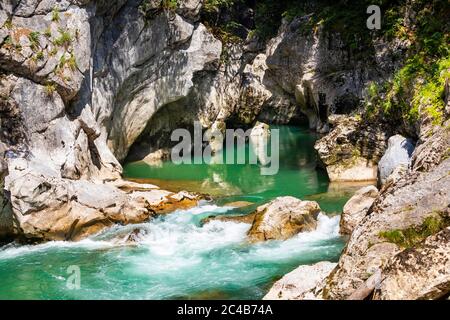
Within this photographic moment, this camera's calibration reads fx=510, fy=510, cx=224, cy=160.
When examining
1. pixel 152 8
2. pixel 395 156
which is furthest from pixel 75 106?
pixel 395 156

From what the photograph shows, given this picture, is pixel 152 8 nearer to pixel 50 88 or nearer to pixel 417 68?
pixel 50 88

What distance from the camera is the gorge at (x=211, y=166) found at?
773cm

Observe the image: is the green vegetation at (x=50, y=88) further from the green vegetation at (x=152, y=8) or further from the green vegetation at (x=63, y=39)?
the green vegetation at (x=152, y=8)

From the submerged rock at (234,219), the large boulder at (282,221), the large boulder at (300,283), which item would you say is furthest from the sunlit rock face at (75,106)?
the large boulder at (300,283)

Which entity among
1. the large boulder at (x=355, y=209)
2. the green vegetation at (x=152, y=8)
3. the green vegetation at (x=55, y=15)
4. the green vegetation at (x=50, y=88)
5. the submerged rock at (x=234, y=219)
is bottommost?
the submerged rock at (x=234, y=219)

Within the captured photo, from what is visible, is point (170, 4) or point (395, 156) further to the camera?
point (170, 4)

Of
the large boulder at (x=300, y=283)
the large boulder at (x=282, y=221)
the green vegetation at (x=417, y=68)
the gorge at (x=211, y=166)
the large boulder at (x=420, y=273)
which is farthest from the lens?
the green vegetation at (x=417, y=68)

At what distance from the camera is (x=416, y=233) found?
6.87 meters

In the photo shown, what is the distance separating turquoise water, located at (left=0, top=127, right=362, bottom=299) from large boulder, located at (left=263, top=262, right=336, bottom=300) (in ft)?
6.59

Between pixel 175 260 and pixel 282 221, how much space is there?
3056 mm

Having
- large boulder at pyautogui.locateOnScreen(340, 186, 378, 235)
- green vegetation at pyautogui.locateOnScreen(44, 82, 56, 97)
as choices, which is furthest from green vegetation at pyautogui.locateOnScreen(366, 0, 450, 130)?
green vegetation at pyautogui.locateOnScreen(44, 82, 56, 97)

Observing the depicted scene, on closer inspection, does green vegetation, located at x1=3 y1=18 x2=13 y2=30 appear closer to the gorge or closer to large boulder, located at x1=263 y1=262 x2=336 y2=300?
the gorge

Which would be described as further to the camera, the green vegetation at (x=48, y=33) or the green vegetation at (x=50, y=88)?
the green vegetation at (x=48, y=33)

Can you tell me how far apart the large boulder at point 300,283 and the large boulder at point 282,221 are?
199 inches
